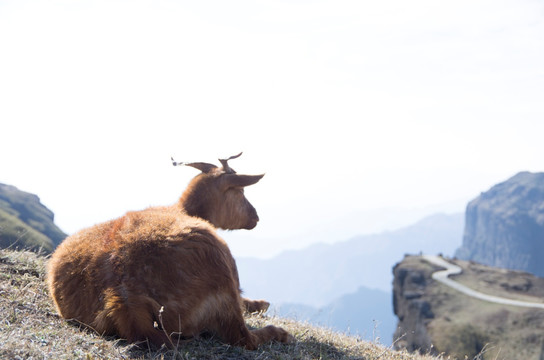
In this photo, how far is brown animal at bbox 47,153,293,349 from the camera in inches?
264

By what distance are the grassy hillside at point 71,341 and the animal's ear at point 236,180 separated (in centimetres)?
256

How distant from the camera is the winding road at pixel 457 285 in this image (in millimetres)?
83688

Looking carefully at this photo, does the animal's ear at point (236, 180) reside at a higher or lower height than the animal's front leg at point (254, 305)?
higher

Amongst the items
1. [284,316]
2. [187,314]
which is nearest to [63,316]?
[187,314]

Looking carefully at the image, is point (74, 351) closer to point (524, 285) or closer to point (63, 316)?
point (63, 316)

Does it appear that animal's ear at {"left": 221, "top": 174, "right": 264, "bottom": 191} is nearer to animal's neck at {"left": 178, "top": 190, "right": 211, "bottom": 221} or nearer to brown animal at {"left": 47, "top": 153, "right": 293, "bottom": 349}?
animal's neck at {"left": 178, "top": 190, "right": 211, "bottom": 221}

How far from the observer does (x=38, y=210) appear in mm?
86875

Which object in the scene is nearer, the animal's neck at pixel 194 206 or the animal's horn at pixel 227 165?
the animal's neck at pixel 194 206

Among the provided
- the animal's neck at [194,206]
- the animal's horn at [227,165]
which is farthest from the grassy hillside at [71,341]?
the animal's horn at [227,165]

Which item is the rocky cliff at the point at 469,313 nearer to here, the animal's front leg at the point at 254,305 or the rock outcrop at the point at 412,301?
the rock outcrop at the point at 412,301

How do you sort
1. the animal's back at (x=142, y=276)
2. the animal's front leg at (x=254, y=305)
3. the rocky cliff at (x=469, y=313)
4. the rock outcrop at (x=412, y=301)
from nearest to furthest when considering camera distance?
the animal's back at (x=142, y=276), the animal's front leg at (x=254, y=305), the rocky cliff at (x=469, y=313), the rock outcrop at (x=412, y=301)

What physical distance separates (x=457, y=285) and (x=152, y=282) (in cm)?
9784

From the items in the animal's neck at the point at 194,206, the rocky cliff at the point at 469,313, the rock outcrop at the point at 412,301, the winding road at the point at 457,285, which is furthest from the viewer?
the rock outcrop at the point at 412,301

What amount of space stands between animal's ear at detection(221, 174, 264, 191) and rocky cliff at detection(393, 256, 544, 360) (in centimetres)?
5790
